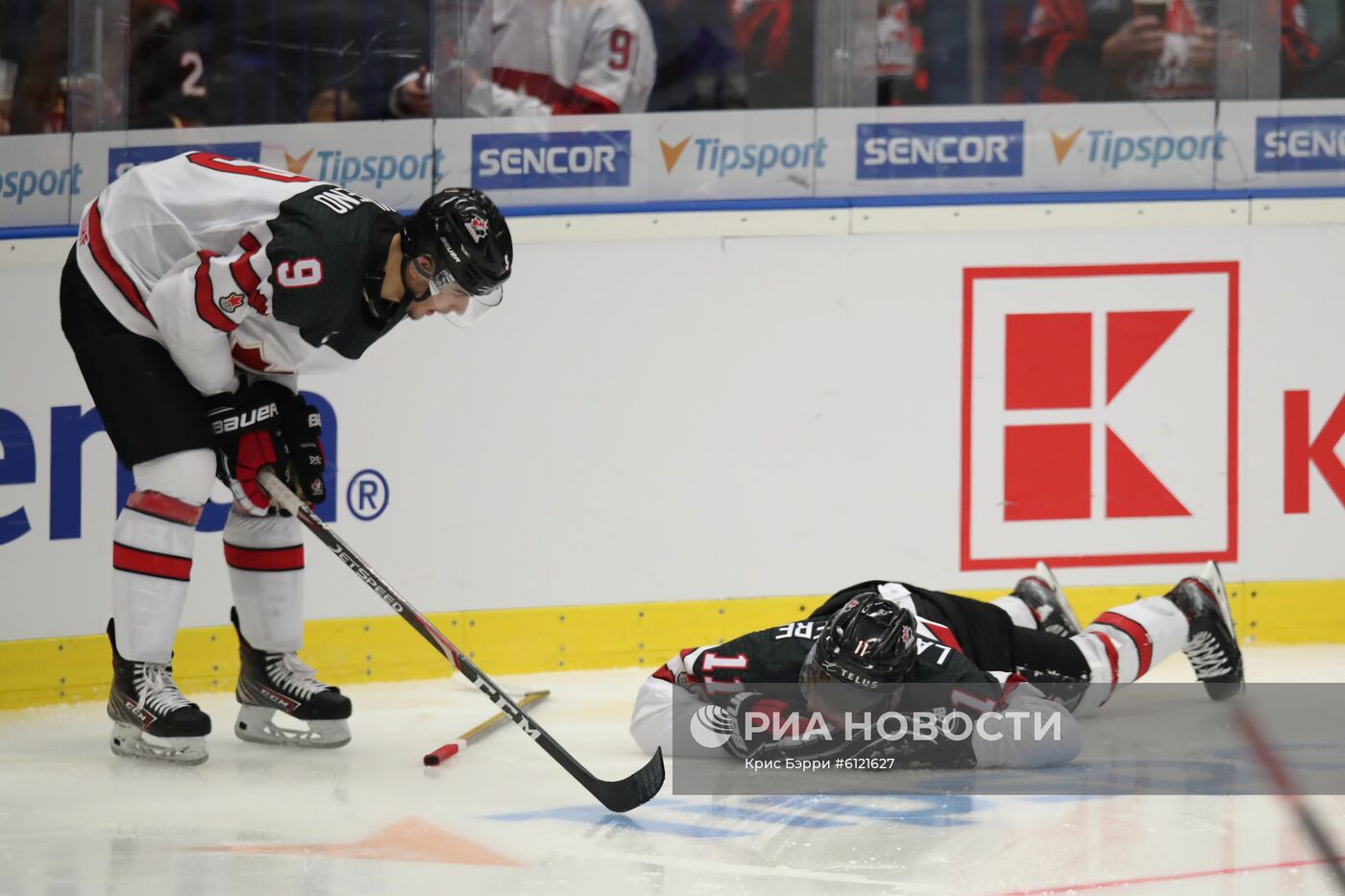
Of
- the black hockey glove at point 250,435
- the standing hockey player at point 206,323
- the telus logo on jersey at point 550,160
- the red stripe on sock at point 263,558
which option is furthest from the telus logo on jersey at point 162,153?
the red stripe on sock at point 263,558

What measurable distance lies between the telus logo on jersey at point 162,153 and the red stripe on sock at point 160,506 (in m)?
1.15

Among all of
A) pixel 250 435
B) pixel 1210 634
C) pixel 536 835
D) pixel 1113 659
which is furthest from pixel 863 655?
pixel 250 435

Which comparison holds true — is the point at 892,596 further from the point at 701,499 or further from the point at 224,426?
the point at 224,426

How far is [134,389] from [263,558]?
1.51 ft

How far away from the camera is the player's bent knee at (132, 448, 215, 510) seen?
3.52 m

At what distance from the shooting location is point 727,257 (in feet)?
15.0

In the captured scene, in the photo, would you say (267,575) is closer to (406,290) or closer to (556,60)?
(406,290)

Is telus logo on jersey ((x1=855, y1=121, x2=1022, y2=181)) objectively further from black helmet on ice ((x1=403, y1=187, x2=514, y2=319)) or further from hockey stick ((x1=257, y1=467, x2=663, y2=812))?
hockey stick ((x1=257, y1=467, x2=663, y2=812))

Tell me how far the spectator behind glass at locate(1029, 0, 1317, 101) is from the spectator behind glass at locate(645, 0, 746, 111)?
82cm

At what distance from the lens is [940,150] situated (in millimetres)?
4746

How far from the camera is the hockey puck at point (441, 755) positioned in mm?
3664

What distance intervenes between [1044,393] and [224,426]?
2.10m

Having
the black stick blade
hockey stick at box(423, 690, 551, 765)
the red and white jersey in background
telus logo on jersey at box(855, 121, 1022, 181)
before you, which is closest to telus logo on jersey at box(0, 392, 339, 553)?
hockey stick at box(423, 690, 551, 765)

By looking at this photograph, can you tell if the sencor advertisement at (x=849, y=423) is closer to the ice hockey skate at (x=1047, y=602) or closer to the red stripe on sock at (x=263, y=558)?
the ice hockey skate at (x=1047, y=602)
